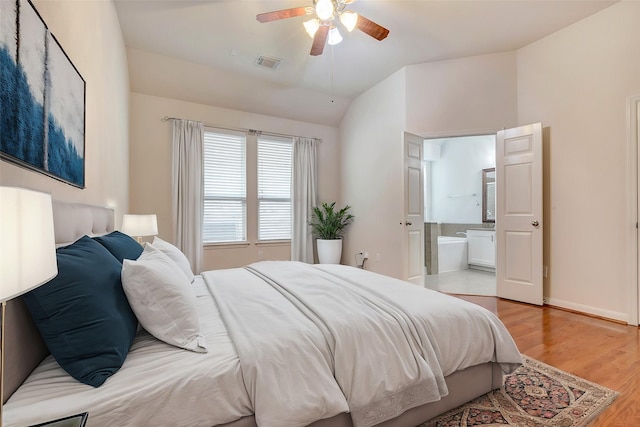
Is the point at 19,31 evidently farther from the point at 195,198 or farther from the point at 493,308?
the point at 493,308

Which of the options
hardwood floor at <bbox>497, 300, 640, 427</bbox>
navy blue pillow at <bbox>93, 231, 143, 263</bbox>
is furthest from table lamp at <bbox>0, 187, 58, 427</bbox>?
hardwood floor at <bbox>497, 300, 640, 427</bbox>

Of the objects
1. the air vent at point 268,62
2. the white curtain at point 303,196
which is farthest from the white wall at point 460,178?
the air vent at point 268,62

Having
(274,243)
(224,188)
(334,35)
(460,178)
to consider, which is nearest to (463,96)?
(334,35)

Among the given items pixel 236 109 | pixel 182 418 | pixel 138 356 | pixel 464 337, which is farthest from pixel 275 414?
pixel 236 109

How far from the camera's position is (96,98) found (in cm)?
220

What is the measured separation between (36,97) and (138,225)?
6.40ft

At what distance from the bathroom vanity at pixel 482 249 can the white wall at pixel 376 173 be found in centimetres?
247

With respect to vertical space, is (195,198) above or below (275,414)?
above

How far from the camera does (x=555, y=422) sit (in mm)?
1472

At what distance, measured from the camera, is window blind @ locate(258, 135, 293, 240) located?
16.3 feet

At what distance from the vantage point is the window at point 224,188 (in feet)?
15.0

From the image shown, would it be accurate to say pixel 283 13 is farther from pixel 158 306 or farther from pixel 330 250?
pixel 330 250

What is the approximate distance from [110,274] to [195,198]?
11.0 feet

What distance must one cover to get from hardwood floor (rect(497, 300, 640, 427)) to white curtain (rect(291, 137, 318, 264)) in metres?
3.05
